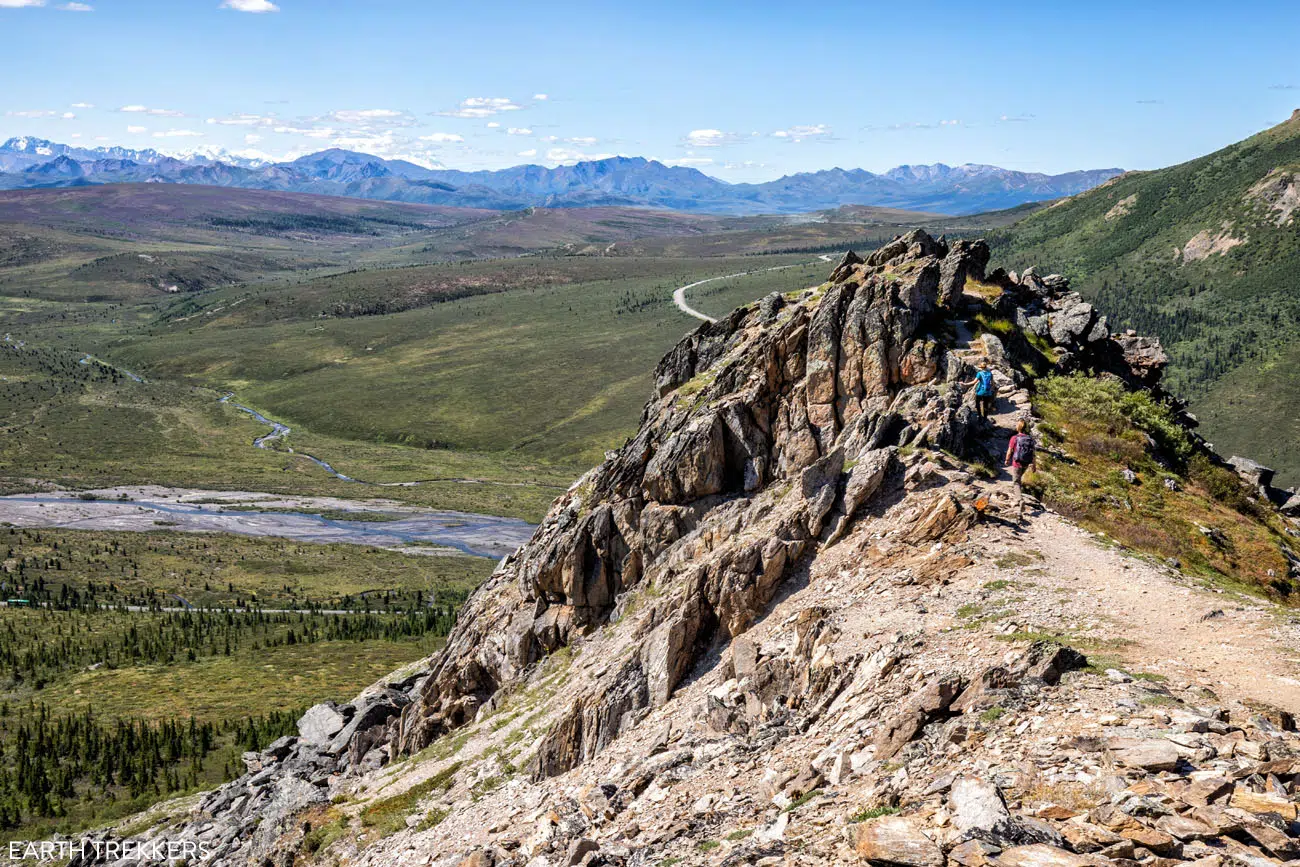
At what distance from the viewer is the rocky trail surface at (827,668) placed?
1684 centimetres

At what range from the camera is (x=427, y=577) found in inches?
5118

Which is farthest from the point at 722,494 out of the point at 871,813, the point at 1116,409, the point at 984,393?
the point at 871,813

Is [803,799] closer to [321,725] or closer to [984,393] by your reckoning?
[984,393]

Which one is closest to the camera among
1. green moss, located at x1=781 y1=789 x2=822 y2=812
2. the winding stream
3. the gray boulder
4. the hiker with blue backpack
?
green moss, located at x1=781 y1=789 x2=822 y2=812

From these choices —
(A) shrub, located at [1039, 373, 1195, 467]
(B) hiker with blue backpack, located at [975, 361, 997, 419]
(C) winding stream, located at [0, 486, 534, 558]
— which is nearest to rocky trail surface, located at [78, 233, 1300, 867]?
(B) hiker with blue backpack, located at [975, 361, 997, 419]

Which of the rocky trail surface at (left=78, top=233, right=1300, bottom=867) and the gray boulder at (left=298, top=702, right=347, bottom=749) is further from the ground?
the rocky trail surface at (left=78, top=233, right=1300, bottom=867)

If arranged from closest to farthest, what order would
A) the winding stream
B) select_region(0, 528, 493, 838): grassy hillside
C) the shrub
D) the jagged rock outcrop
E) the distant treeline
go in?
the jagged rock outcrop < the shrub < the distant treeline < select_region(0, 528, 493, 838): grassy hillside < the winding stream

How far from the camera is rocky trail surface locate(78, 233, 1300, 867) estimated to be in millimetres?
16844

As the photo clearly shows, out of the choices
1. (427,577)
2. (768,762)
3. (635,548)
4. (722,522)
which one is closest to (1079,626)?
(768,762)

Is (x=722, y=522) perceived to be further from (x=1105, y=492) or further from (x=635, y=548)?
(x=1105, y=492)

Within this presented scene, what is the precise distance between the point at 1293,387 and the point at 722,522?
209086mm

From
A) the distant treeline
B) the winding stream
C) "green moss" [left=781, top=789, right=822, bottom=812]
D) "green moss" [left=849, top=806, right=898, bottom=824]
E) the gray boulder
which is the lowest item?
the winding stream

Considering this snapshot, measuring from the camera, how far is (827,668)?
26.0 metres

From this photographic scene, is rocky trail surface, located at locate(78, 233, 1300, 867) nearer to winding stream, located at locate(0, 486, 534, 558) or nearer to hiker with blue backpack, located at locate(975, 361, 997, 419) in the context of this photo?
hiker with blue backpack, located at locate(975, 361, 997, 419)
